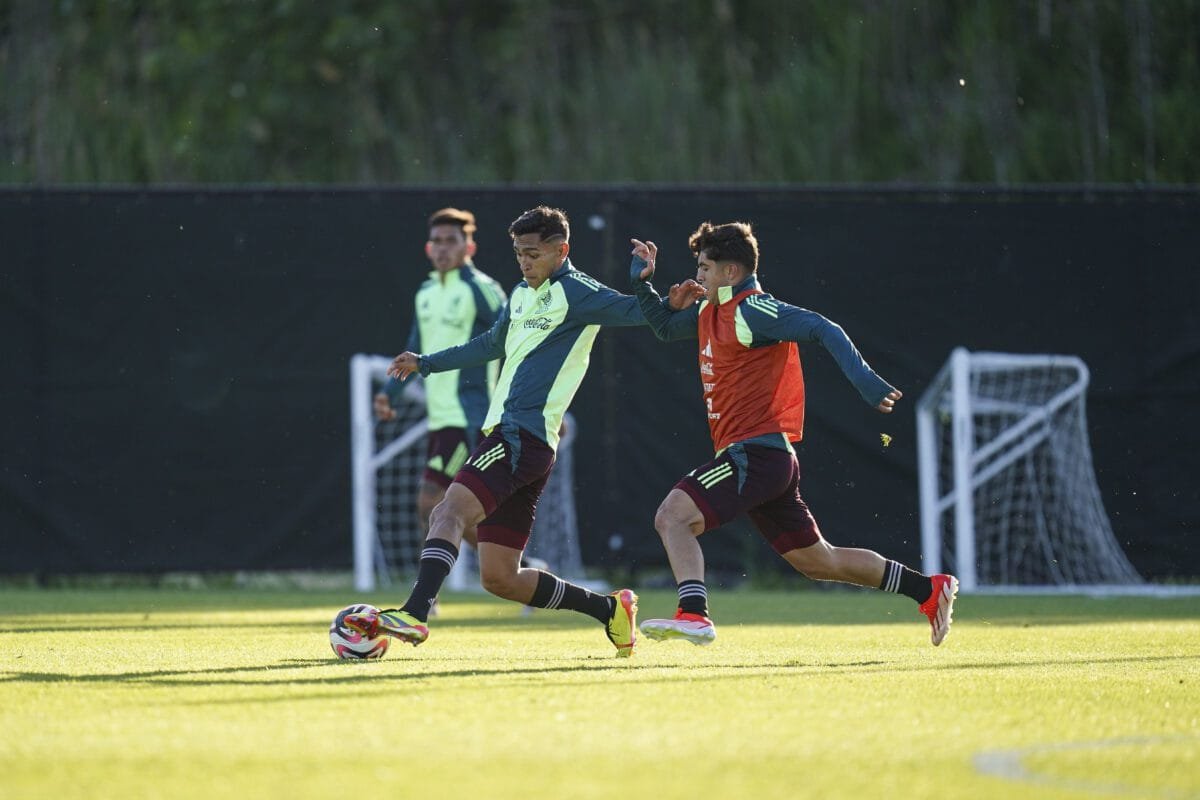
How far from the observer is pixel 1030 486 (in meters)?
12.6

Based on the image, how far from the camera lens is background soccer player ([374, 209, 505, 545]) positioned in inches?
394

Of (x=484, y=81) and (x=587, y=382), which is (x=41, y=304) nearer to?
(x=587, y=382)

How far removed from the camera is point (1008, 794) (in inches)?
150

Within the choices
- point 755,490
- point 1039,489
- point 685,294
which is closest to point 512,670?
point 755,490

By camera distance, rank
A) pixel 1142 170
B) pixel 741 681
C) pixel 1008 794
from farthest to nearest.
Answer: pixel 1142 170 → pixel 741 681 → pixel 1008 794

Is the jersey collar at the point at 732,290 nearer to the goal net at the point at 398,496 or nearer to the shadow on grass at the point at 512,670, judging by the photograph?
the shadow on grass at the point at 512,670

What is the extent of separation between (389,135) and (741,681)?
15412 mm

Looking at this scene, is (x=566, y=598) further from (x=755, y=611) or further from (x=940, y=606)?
(x=755, y=611)

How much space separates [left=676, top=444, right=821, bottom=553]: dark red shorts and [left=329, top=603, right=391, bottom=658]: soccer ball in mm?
1373

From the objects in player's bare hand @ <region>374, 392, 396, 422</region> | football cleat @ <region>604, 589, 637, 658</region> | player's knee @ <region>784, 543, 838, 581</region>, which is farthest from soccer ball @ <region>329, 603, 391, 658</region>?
player's bare hand @ <region>374, 392, 396, 422</region>

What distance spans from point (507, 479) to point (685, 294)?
104 cm

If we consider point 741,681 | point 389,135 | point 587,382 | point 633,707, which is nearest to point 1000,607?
point 587,382

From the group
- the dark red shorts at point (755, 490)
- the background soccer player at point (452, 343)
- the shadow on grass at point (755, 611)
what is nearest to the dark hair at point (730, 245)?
the dark red shorts at point (755, 490)

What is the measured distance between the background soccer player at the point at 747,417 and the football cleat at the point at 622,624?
24 centimetres
